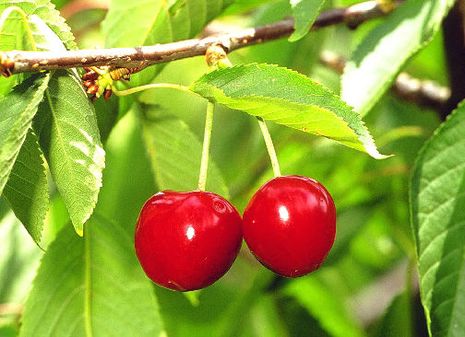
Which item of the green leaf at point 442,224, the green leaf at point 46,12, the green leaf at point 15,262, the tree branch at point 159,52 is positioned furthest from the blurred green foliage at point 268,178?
the green leaf at point 46,12

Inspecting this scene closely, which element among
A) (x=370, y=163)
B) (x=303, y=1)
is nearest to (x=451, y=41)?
(x=370, y=163)

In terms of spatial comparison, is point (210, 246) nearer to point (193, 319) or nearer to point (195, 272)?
point (195, 272)

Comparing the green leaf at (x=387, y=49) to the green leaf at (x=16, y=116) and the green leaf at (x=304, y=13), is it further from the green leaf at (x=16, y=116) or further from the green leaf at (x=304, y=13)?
the green leaf at (x=16, y=116)

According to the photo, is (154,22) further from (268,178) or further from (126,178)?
(268,178)

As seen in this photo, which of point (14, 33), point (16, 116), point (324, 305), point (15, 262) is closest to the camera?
point (16, 116)

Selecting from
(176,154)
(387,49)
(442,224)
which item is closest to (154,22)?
(176,154)

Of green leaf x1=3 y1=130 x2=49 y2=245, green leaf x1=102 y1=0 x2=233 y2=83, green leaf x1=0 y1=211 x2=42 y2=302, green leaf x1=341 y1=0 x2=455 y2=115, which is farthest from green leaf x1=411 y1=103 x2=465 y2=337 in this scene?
green leaf x1=0 y1=211 x2=42 y2=302
